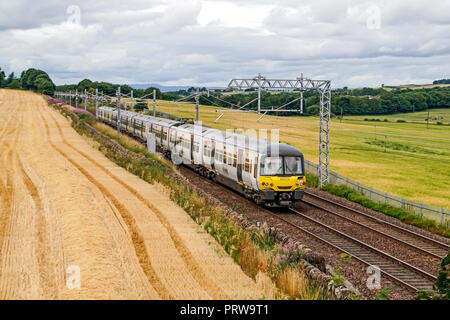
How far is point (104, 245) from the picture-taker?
1507cm

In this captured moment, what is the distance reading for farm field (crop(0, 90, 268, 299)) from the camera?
12046mm

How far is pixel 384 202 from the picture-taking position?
27.6m

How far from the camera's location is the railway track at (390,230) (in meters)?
19.8

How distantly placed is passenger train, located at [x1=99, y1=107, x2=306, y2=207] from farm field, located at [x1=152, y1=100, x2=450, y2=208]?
16.4 metres

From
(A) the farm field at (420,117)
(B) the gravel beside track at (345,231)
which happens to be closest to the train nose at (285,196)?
(B) the gravel beside track at (345,231)

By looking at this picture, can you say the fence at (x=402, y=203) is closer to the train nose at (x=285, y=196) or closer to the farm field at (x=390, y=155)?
the train nose at (x=285, y=196)

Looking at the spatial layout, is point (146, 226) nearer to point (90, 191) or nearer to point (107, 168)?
point (90, 191)

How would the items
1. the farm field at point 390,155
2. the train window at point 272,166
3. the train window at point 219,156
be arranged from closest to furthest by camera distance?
the train window at point 272,166, the train window at point 219,156, the farm field at point 390,155

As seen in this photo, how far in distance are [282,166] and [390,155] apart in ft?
165

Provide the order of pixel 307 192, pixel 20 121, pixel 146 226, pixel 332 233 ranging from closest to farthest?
pixel 146 226, pixel 332 233, pixel 307 192, pixel 20 121

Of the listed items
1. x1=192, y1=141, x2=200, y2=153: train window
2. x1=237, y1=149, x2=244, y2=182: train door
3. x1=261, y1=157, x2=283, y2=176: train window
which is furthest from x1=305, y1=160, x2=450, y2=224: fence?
x1=192, y1=141, x2=200, y2=153: train window

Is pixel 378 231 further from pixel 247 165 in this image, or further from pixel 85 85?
pixel 85 85

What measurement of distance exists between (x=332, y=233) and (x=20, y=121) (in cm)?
6794
